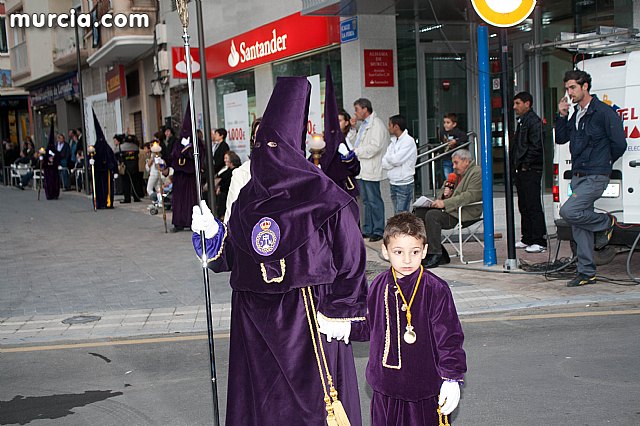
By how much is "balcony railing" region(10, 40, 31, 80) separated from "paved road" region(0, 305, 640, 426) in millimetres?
33928

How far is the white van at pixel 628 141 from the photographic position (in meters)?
8.62

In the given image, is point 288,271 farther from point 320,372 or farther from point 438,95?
point 438,95

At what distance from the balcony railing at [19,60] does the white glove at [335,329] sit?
1466 inches

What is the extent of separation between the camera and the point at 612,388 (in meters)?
5.61

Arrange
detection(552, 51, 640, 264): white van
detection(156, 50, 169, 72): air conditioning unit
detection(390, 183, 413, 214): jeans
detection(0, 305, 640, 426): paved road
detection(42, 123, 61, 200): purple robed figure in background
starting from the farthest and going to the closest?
detection(42, 123, 61, 200): purple robed figure in background, detection(156, 50, 169, 72): air conditioning unit, detection(390, 183, 413, 214): jeans, detection(552, 51, 640, 264): white van, detection(0, 305, 640, 426): paved road

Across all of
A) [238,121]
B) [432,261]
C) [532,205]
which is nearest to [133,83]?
[238,121]

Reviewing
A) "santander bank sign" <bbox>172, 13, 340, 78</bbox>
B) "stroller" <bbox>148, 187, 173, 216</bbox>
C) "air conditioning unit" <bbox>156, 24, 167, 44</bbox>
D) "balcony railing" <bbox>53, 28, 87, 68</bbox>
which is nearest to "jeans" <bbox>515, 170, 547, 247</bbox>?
"santander bank sign" <bbox>172, 13, 340, 78</bbox>

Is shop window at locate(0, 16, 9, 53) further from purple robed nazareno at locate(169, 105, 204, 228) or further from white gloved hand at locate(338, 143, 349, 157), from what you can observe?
white gloved hand at locate(338, 143, 349, 157)

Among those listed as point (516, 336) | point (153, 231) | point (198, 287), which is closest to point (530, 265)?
point (516, 336)

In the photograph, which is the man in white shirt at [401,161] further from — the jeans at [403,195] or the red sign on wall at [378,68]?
the red sign on wall at [378,68]

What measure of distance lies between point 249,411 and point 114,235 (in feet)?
40.4

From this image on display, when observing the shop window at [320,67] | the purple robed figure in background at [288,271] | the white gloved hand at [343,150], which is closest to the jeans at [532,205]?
the white gloved hand at [343,150]

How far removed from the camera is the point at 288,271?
12.7ft

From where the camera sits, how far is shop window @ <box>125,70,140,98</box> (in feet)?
91.0
